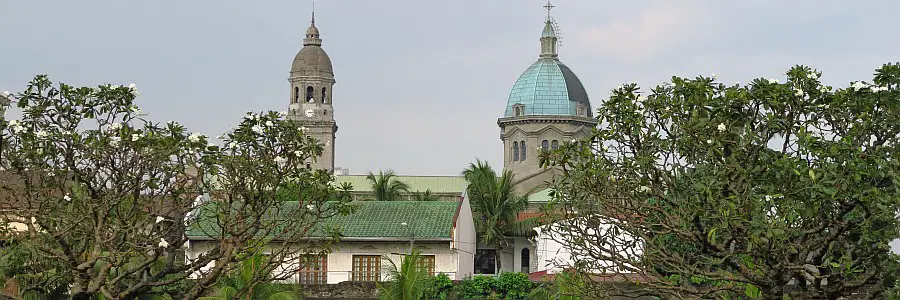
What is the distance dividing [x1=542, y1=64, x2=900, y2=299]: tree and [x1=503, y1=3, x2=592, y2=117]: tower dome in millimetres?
64964

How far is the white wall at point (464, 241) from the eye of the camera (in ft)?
141

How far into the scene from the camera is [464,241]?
46.4m

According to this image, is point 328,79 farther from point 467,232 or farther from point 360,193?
point 467,232

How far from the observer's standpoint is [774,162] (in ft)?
48.4

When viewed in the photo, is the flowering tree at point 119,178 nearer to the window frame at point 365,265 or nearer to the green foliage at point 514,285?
the green foliage at point 514,285

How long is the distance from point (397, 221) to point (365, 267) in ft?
6.62

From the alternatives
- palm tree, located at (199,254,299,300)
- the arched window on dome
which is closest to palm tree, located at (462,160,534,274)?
the arched window on dome

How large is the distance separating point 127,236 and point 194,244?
78.6 feet

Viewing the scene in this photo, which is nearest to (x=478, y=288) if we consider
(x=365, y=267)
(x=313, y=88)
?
(x=365, y=267)

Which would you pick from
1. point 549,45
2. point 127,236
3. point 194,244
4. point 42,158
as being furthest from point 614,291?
point 549,45

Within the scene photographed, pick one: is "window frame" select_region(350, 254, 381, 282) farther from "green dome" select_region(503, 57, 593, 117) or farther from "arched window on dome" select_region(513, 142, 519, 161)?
"arched window on dome" select_region(513, 142, 519, 161)

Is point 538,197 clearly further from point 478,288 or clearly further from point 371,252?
point 478,288

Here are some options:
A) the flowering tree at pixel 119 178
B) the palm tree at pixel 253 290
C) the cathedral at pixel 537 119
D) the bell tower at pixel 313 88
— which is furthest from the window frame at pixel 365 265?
the bell tower at pixel 313 88

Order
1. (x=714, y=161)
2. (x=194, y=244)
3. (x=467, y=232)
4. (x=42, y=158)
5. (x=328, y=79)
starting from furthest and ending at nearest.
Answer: (x=328, y=79) < (x=467, y=232) < (x=194, y=244) < (x=42, y=158) < (x=714, y=161)
